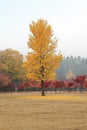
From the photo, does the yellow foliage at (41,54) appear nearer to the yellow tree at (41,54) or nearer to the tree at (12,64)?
the yellow tree at (41,54)

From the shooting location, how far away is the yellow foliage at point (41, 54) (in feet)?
164

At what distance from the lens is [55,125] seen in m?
15.0

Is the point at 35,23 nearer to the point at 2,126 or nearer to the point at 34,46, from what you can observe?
the point at 34,46

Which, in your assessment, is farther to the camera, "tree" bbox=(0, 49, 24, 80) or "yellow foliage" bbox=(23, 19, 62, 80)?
"tree" bbox=(0, 49, 24, 80)

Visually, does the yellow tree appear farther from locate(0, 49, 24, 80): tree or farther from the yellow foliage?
locate(0, 49, 24, 80): tree

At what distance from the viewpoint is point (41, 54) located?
50.8 metres

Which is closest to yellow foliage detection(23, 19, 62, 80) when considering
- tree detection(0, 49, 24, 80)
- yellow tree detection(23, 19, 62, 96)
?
yellow tree detection(23, 19, 62, 96)

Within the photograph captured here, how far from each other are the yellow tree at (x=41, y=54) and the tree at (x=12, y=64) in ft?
136

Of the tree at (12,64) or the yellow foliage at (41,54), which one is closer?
the yellow foliage at (41,54)

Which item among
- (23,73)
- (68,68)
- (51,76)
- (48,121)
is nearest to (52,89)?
(23,73)

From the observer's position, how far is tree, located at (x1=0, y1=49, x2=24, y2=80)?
92500 mm

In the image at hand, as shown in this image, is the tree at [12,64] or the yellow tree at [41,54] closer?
the yellow tree at [41,54]

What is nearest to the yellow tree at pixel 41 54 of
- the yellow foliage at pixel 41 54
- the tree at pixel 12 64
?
the yellow foliage at pixel 41 54

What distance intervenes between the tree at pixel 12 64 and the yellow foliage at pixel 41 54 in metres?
41.5
